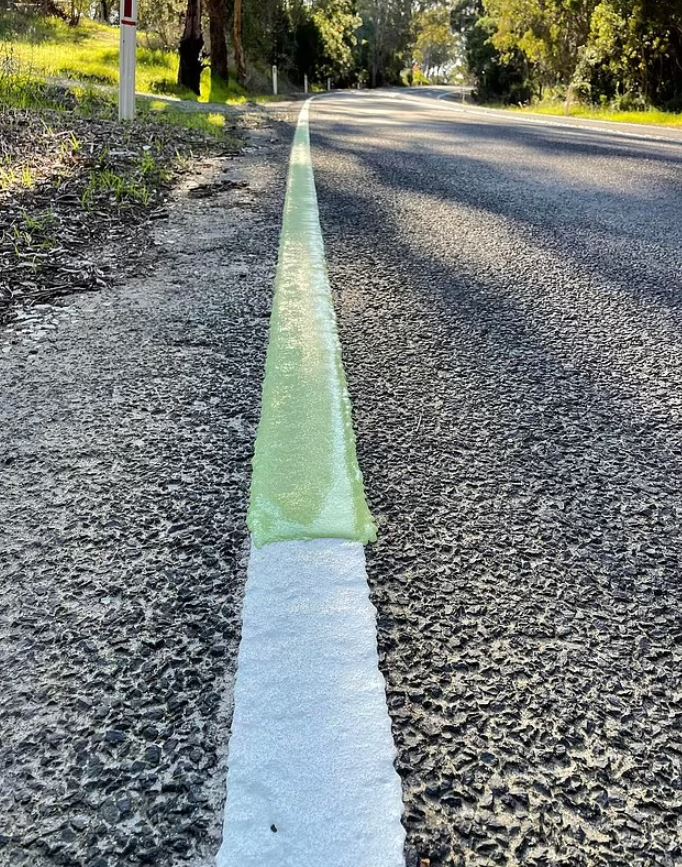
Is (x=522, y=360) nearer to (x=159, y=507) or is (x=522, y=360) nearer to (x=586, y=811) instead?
(x=159, y=507)

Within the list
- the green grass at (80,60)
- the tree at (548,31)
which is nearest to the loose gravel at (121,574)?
the green grass at (80,60)

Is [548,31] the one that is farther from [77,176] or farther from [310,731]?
[310,731]

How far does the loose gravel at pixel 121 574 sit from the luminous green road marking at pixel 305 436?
4cm

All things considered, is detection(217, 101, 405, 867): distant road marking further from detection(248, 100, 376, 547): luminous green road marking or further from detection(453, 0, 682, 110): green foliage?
detection(453, 0, 682, 110): green foliage

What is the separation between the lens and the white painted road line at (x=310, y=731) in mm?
700

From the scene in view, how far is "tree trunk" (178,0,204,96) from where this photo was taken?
13.6 m

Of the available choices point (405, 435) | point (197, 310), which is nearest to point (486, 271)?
Answer: point (197, 310)

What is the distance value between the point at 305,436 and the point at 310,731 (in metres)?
0.77

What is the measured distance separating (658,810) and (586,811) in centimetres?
8

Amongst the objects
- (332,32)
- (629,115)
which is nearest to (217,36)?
(629,115)

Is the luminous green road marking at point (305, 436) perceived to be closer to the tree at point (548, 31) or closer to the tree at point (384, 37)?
the tree at point (548, 31)

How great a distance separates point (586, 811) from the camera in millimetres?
756

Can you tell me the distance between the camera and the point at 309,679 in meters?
0.88

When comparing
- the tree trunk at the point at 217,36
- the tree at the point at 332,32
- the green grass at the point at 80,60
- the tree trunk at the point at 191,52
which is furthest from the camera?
the tree at the point at 332,32
